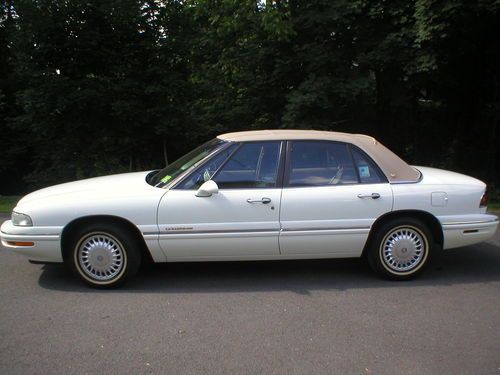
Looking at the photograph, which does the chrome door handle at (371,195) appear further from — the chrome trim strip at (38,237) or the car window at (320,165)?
the chrome trim strip at (38,237)

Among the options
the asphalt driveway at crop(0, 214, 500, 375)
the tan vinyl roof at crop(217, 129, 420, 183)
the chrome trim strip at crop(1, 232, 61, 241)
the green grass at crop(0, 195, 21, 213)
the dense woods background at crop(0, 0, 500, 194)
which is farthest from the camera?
the dense woods background at crop(0, 0, 500, 194)

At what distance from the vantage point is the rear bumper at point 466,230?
4824mm

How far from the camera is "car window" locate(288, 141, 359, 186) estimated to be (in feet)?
15.6

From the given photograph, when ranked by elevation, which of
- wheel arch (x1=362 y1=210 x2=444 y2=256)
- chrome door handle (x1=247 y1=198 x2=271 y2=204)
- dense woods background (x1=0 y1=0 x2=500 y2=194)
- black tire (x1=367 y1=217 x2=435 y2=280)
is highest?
dense woods background (x1=0 y1=0 x2=500 y2=194)

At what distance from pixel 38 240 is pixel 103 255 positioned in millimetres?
613

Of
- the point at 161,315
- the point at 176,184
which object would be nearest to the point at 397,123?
the point at 176,184

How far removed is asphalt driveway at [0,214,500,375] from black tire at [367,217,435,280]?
0.14 meters

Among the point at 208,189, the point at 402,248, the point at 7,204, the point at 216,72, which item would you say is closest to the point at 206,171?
the point at 208,189

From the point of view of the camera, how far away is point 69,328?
3729 millimetres

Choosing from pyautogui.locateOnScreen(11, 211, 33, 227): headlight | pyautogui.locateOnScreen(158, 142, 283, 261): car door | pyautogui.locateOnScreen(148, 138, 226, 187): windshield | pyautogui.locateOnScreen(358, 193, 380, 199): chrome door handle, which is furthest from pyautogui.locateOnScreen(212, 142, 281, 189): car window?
pyautogui.locateOnScreen(11, 211, 33, 227): headlight

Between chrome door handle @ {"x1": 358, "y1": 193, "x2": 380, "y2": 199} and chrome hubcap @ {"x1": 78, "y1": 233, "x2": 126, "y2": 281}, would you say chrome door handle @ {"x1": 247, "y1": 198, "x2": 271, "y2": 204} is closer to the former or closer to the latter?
chrome door handle @ {"x1": 358, "y1": 193, "x2": 380, "y2": 199}

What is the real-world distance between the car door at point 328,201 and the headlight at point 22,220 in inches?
95.8

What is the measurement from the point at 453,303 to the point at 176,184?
282 centimetres

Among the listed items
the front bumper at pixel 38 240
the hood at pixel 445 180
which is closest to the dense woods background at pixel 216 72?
the hood at pixel 445 180
